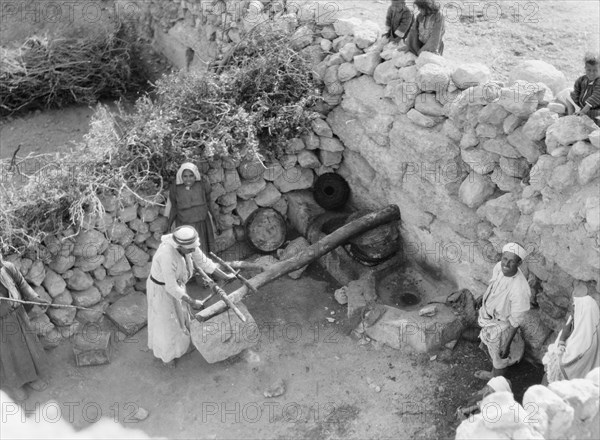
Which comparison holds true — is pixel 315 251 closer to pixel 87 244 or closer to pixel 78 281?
pixel 87 244

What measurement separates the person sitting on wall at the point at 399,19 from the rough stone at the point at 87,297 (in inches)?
169

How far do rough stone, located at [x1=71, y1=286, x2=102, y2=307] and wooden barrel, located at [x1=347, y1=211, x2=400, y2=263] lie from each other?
2.81 m

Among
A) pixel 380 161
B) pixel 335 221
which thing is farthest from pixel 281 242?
pixel 380 161

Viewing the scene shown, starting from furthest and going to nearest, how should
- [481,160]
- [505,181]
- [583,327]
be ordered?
1. [481,160]
2. [505,181]
3. [583,327]

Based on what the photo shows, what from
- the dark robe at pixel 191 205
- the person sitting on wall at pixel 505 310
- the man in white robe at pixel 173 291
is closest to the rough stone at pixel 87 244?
the dark robe at pixel 191 205

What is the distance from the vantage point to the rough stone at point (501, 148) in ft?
25.2

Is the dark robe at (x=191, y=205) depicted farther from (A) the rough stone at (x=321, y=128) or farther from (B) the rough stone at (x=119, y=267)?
(A) the rough stone at (x=321, y=128)

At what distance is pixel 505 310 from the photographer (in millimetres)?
7363

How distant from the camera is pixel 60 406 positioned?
26.1 ft

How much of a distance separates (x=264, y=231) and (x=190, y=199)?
1274mm

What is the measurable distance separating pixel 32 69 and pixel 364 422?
6320mm

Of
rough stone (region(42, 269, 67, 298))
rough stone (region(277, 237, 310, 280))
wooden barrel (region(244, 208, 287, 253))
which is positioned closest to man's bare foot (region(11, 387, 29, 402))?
rough stone (region(42, 269, 67, 298))

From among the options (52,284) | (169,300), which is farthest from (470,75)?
(52,284)

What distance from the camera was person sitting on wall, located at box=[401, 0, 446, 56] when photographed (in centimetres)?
845
